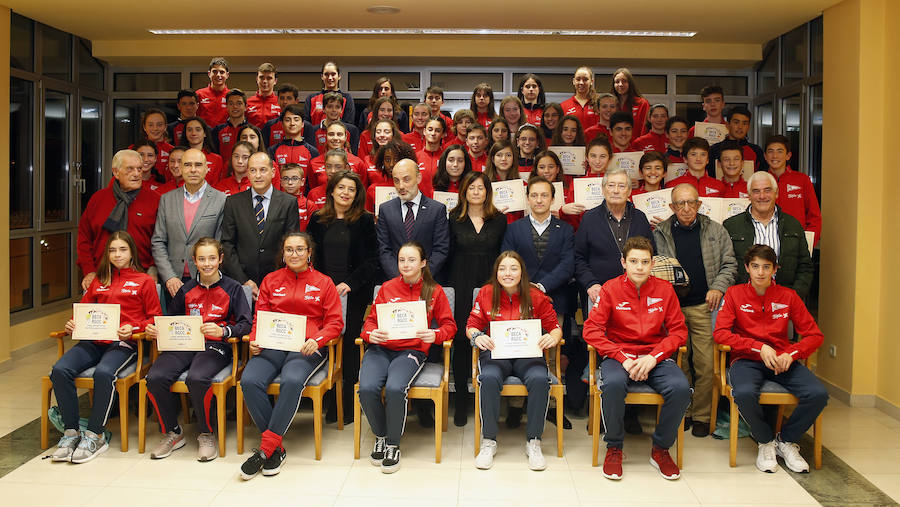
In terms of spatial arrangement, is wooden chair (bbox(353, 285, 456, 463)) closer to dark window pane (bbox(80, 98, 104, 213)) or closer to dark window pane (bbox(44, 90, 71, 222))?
dark window pane (bbox(44, 90, 71, 222))

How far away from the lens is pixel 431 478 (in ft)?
12.9

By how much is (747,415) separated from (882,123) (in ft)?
9.02

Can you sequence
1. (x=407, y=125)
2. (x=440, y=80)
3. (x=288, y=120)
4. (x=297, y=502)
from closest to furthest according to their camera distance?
1. (x=297, y=502)
2. (x=288, y=120)
3. (x=407, y=125)
4. (x=440, y=80)

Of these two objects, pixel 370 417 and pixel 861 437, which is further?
pixel 861 437

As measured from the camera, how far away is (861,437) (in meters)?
4.66

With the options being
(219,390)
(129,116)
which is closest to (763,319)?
(219,390)

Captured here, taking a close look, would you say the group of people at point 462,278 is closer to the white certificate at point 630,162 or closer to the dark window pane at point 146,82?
the white certificate at point 630,162

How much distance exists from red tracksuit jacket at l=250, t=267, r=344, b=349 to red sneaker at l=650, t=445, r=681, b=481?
2024mm

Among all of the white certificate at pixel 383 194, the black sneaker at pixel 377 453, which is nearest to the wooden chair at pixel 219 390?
the black sneaker at pixel 377 453

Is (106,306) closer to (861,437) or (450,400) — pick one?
(450,400)

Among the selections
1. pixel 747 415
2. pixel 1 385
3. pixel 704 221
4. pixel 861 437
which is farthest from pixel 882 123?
pixel 1 385

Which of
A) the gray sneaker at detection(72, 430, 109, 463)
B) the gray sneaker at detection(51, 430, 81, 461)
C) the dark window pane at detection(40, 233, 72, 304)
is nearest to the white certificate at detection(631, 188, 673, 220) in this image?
the gray sneaker at detection(72, 430, 109, 463)

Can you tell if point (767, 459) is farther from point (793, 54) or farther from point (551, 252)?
point (793, 54)

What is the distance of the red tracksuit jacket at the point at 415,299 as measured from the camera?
4.38m
